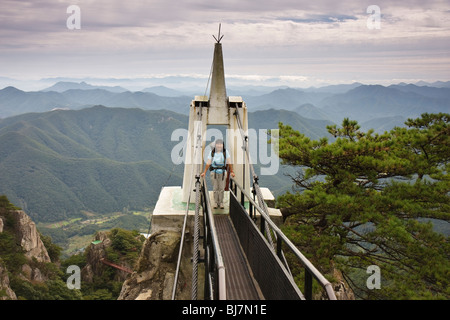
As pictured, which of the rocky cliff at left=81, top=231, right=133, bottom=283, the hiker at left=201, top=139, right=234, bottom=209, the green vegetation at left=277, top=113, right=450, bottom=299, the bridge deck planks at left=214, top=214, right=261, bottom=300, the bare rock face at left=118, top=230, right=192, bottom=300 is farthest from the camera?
the rocky cliff at left=81, top=231, right=133, bottom=283

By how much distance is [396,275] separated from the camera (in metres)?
9.24

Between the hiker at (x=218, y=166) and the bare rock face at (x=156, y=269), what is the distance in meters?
1.96

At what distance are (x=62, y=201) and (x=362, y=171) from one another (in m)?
148

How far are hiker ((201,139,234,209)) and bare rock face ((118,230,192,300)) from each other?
1.96 meters

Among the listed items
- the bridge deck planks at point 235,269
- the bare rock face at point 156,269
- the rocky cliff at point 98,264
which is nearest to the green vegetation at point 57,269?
the rocky cliff at point 98,264

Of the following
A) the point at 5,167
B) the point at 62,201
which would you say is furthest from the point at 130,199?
the point at 5,167

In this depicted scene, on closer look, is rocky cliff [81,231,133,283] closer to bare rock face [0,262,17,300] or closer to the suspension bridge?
bare rock face [0,262,17,300]

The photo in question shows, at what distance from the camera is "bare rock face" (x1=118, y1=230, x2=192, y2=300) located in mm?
9289

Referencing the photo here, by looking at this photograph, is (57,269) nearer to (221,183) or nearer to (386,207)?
(221,183)
